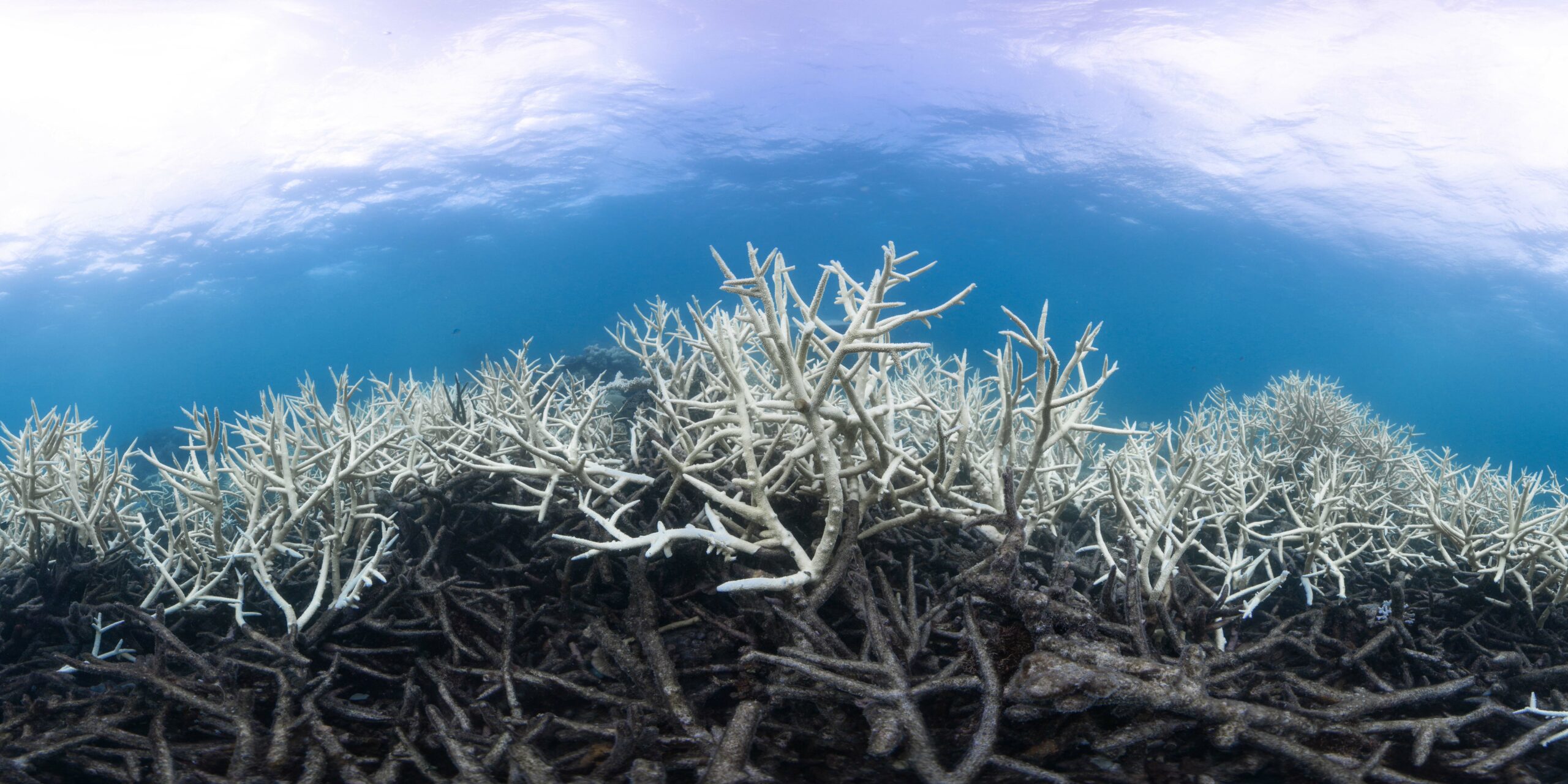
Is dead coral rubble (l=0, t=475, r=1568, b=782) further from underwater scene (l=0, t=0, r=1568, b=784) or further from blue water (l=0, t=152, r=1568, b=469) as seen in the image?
blue water (l=0, t=152, r=1568, b=469)

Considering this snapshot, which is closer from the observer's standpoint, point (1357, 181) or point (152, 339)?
point (1357, 181)

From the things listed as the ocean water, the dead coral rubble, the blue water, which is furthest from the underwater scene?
the blue water

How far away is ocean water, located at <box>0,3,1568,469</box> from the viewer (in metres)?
22.1

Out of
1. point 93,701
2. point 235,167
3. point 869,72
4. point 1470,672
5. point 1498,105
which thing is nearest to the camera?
point 93,701

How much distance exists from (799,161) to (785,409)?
33.8 meters

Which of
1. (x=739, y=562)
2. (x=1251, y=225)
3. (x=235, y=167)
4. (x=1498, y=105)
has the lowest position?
(x=739, y=562)

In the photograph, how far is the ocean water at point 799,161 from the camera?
869 inches

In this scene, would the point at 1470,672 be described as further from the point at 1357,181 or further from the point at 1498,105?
the point at 1357,181

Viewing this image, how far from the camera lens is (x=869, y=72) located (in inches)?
1043

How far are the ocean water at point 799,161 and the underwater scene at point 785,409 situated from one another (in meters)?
0.26

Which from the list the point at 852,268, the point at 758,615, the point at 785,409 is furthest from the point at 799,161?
the point at 758,615

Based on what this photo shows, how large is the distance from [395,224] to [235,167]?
10859 mm

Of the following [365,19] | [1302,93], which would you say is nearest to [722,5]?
[365,19]

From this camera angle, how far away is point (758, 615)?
7.73 ft
